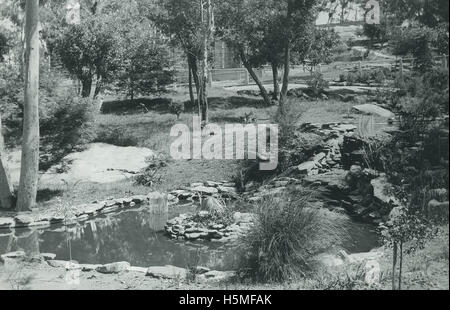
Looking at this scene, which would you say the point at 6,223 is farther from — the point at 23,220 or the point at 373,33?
the point at 373,33

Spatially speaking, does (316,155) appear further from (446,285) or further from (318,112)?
(446,285)

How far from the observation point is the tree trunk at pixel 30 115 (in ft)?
35.6

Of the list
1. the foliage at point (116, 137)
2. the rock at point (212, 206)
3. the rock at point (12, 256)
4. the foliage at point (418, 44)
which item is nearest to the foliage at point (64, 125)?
the foliage at point (116, 137)

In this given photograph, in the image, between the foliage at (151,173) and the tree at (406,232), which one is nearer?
the tree at (406,232)

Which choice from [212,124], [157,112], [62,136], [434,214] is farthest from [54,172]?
[434,214]

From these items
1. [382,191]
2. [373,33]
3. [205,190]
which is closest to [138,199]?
[205,190]

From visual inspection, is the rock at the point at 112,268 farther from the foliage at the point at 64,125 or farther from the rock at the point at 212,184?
the foliage at the point at 64,125

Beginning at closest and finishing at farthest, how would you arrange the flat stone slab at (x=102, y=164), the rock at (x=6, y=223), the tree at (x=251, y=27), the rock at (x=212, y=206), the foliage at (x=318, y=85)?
1. the rock at (x=212, y=206)
2. the rock at (x=6, y=223)
3. the flat stone slab at (x=102, y=164)
4. the tree at (x=251, y=27)
5. the foliage at (x=318, y=85)

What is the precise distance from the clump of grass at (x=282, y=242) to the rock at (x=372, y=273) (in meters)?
0.61

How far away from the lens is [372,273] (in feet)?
18.7

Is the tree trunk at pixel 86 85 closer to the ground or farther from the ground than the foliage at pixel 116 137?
farther from the ground

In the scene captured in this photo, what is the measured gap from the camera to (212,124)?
17.1 m

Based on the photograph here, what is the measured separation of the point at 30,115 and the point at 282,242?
7.34 meters
